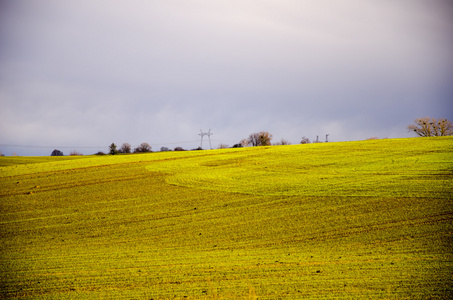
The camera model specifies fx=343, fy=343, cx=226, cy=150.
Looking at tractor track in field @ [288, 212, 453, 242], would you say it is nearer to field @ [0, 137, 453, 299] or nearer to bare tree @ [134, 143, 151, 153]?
field @ [0, 137, 453, 299]

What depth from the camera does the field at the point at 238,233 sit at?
818 centimetres

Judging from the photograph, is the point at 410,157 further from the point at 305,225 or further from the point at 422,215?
the point at 305,225

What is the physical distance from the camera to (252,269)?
9141 mm

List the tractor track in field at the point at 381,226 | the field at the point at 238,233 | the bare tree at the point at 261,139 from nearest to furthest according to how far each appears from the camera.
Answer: the field at the point at 238,233, the tractor track in field at the point at 381,226, the bare tree at the point at 261,139

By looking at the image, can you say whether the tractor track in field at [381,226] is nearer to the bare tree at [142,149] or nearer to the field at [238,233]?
the field at [238,233]

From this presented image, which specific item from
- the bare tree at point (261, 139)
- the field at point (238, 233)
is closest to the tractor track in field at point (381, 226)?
the field at point (238, 233)

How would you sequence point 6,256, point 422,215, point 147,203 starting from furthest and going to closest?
point 147,203, point 422,215, point 6,256

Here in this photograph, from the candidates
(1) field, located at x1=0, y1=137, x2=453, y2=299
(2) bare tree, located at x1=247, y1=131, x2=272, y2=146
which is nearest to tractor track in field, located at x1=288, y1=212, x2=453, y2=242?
(1) field, located at x1=0, y1=137, x2=453, y2=299

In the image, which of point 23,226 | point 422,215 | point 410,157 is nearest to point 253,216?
point 422,215

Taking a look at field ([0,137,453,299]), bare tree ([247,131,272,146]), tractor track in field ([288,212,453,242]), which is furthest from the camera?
bare tree ([247,131,272,146])

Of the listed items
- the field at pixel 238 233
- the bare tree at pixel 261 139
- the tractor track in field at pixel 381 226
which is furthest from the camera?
the bare tree at pixel 261 139

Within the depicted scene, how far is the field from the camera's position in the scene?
818 cm

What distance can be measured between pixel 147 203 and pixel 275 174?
9.38 meters

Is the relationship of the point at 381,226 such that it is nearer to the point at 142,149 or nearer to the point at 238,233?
the point at 238,233
